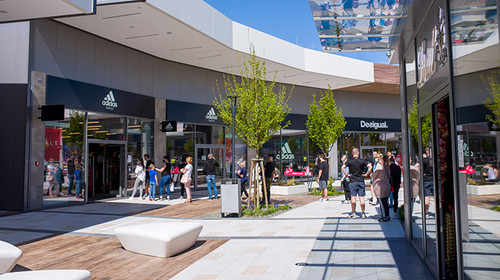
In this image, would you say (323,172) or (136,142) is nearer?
(323,172)

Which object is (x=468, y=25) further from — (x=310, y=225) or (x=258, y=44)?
(x=258, y=44)

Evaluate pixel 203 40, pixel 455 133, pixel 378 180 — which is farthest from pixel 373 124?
pixel 455 133

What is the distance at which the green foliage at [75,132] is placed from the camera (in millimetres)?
13906

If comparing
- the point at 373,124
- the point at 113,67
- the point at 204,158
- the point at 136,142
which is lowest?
the point at 204,158

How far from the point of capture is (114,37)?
15.1 m

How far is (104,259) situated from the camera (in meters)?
6.25

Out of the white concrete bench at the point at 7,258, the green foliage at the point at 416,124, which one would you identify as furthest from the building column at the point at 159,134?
the green foliage at the point at 416,124

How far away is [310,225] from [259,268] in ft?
12.2

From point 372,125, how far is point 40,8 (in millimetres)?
24094

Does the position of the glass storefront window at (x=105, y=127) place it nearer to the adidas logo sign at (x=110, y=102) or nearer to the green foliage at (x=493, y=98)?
the adidas logo sign at (x=110, y=102)

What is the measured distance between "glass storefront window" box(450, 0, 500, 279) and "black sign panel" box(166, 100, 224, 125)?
52.8 ft

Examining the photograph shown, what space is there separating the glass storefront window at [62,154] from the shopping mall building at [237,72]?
5cm

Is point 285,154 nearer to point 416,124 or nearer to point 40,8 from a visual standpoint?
point 40,8

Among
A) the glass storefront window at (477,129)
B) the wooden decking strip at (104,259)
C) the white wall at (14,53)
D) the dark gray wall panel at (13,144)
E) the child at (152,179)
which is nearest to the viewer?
the glass storefront window at (477,129)
